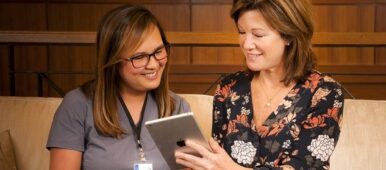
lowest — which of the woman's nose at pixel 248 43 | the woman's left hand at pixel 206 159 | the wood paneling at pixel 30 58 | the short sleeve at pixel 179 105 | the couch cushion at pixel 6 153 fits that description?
the couch cushion at pixel 6 153

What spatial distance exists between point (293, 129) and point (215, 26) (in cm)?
416

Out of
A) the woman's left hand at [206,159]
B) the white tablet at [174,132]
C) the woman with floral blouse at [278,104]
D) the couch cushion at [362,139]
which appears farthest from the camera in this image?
the couch cushion at [362,139]

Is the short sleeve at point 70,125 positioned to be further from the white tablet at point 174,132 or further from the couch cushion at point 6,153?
the couch cushion at point 6,153

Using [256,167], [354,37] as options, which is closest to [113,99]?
[256,167]

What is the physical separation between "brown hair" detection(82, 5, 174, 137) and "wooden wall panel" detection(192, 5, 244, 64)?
395 centimetres

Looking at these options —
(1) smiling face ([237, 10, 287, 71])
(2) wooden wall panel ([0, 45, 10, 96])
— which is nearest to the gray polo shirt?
(1) smiling face ([237, 10, 287, 71])

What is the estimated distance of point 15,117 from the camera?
2699 millimetres

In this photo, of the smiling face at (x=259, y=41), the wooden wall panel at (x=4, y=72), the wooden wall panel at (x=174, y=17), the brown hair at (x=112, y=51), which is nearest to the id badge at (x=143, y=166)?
the brown hair at (x=112, y=51)

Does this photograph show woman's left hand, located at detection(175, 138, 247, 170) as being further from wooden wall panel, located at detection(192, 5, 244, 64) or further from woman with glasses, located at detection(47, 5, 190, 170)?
wooden wall panel, located at detection(192, 5, 244, 64)

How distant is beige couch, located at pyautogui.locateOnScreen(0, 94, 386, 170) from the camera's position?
2.45 m

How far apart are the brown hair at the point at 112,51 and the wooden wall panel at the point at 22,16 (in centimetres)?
422

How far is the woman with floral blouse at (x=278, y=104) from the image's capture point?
1778 mm

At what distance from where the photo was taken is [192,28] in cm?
595

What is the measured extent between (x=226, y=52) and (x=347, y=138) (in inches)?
138
